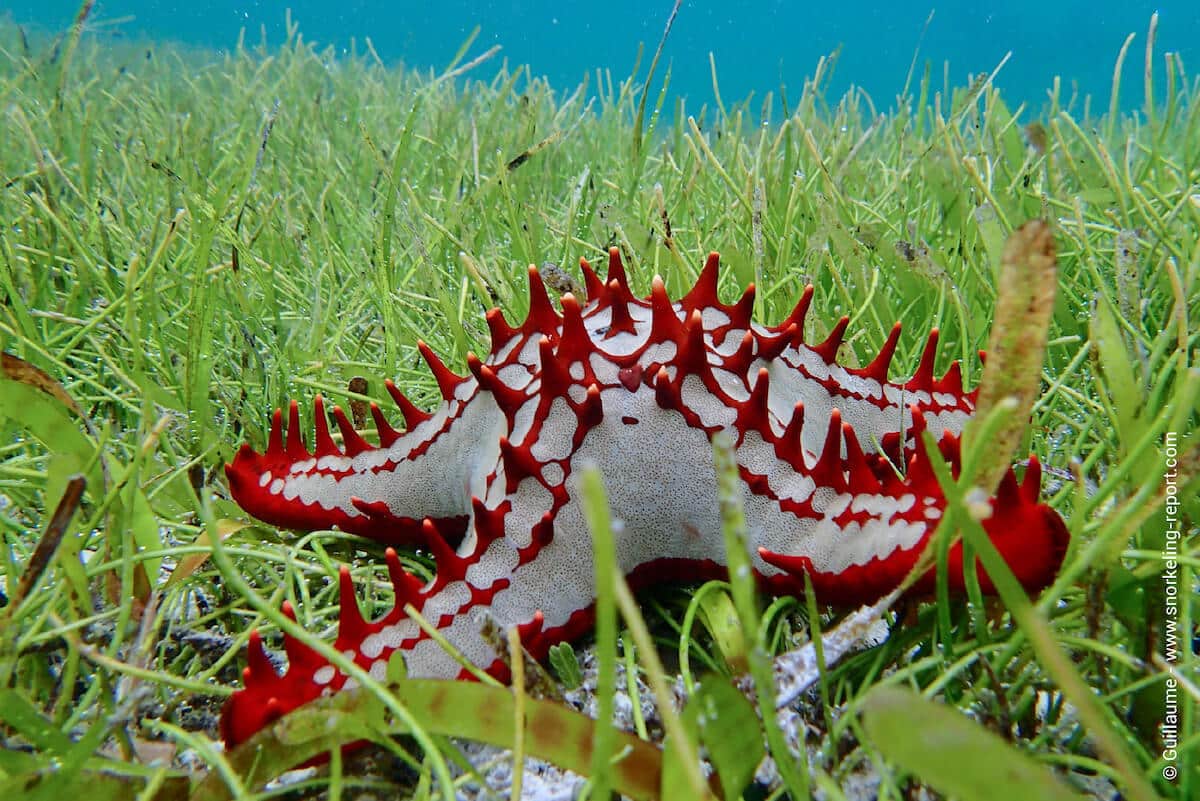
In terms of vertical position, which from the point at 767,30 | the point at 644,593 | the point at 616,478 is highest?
the point at 767,30

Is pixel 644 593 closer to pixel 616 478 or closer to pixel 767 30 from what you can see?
pixel 616 478

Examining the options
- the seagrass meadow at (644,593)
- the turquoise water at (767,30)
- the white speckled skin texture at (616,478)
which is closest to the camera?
the seagrass meadow at (644,593)

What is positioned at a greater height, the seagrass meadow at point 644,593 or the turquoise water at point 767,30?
the turquoise water at point 767,30

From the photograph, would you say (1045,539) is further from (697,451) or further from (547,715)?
(547,715)

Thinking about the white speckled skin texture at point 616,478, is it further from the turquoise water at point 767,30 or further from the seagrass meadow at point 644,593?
the turquoise water at point 767,30

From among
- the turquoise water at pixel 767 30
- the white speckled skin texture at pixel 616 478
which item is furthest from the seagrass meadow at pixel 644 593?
the turquoise water at pixel 767 30

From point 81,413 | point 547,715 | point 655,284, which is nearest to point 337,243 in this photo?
point 81,413

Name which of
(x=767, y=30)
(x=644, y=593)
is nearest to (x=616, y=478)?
(x=644, y=593)

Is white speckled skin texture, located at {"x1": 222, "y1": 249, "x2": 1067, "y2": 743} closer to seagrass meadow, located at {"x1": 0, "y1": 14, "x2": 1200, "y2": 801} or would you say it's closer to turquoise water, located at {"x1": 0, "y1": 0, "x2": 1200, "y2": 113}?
seagrass meadow, located at {"x1": 0, "y1": 14, "x2": 1200, "y2": 801}

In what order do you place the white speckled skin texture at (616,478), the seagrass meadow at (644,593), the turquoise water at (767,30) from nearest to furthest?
the seagrass meadow at (644,593) < the white speckled skin texture at (616,478) < the turquoise water at (767,30)
